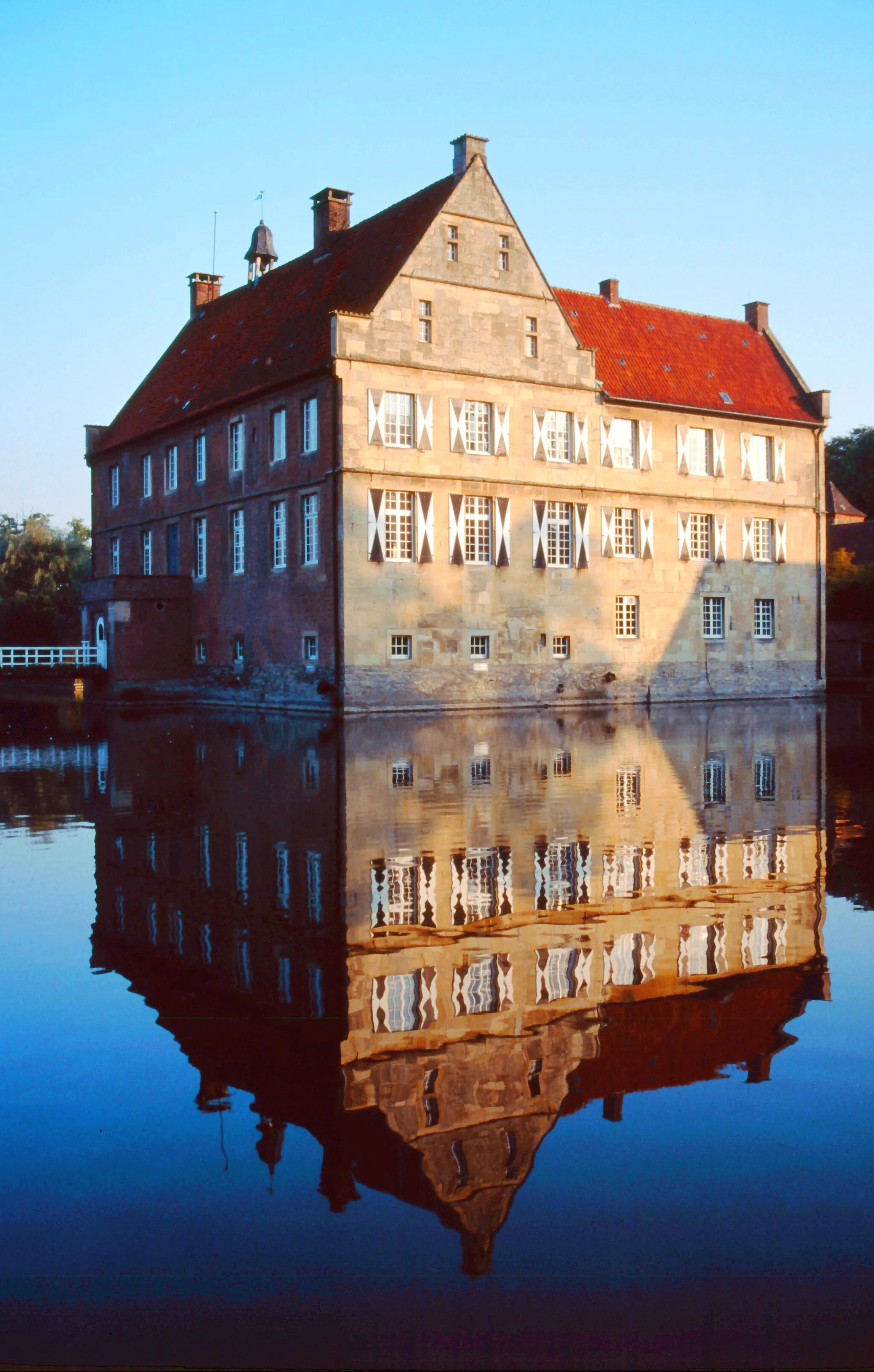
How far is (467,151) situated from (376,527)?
11211 millimetres

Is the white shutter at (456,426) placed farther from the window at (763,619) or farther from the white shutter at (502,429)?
the window at (763,619)

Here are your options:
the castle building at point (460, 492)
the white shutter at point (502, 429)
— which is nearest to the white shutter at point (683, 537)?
the castle building at point (460, 492)

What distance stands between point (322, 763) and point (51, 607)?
4134 cm

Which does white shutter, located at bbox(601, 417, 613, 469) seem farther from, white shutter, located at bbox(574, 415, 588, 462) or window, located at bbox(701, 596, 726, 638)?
window, located at bbox(701, 596, 726, 638)

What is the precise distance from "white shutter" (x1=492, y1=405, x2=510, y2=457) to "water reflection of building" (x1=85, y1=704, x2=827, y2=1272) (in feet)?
69.1

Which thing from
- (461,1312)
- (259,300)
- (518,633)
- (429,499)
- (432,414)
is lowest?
(461,1312)

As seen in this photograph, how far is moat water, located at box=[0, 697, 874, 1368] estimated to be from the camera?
368cm

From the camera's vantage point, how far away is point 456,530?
1420 inches

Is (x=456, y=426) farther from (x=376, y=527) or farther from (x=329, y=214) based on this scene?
(x=329, y=214)

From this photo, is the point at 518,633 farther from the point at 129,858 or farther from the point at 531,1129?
the point at 531,1129

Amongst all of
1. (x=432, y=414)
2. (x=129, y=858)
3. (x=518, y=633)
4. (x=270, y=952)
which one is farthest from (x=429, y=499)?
(x=270, y=952)

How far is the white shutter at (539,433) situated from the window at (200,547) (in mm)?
11456

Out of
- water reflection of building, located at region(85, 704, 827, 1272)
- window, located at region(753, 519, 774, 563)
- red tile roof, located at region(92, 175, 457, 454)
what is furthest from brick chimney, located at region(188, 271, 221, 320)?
water reflection of building, located at region(85, 704, 827, 1272)

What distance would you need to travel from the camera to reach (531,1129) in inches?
195
